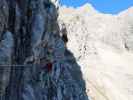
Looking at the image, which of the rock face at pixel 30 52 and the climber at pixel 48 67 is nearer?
the rock face at pixel 30 52

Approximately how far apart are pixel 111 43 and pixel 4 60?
77734mm

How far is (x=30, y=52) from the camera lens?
40.9m

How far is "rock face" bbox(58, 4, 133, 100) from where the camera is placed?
82.8m

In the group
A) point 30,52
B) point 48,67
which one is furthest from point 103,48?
point 30,52

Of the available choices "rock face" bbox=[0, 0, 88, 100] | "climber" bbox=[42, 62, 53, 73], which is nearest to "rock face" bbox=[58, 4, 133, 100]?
"rock face" bbox=[0, 0, 88, 100]

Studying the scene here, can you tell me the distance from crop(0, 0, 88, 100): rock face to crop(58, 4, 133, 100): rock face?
21.3m

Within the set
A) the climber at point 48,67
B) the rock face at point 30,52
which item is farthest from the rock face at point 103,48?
the climber at point 48,67

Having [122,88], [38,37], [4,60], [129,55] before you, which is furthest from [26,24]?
[129,55]

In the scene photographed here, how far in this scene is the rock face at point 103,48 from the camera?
82.8m

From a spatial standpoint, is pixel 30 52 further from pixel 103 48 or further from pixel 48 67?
pixel 103 48

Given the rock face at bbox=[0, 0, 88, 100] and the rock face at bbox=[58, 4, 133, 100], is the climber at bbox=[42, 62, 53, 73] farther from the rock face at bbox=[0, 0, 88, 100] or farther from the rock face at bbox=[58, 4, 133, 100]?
the rock face at bbox=[58, 4, 133, 100]

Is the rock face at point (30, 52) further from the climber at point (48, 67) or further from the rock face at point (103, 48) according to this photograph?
the rock face at point (103, 48)

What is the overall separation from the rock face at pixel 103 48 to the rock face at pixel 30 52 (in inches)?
840

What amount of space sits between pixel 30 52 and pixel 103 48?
6718 centimetres
